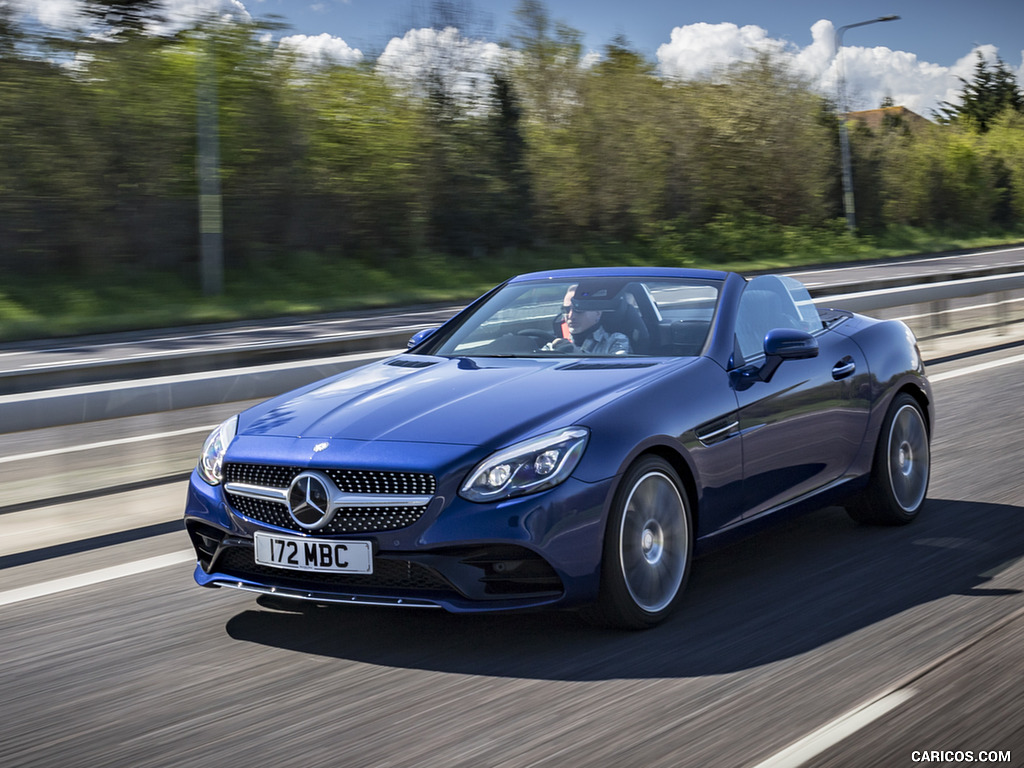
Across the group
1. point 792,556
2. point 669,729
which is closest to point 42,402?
point 792,556

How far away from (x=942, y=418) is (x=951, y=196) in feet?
176

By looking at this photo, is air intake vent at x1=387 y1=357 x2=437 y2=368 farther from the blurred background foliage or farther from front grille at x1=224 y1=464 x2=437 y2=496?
the blurred background foliage

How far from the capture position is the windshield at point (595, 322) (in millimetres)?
5355

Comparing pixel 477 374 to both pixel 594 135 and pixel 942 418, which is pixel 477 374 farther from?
pixel 594 135

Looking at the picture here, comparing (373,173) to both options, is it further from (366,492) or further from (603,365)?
(366,492)

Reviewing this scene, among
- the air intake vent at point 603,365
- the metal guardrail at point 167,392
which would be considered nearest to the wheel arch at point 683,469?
the air intake vent at point 603,365

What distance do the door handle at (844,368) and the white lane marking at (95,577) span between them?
3153 millimetres

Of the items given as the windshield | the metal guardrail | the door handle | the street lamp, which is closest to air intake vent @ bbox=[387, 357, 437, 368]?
the windshield

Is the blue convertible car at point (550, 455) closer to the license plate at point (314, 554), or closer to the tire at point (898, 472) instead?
the license plate at point (314, 554)

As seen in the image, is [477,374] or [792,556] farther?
[792,556]

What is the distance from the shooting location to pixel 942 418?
9594 mm

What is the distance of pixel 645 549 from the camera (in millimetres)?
4504

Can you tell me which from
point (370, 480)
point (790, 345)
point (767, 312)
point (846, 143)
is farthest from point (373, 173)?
point (370, 480)

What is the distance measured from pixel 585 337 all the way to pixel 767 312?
0.96 metres
